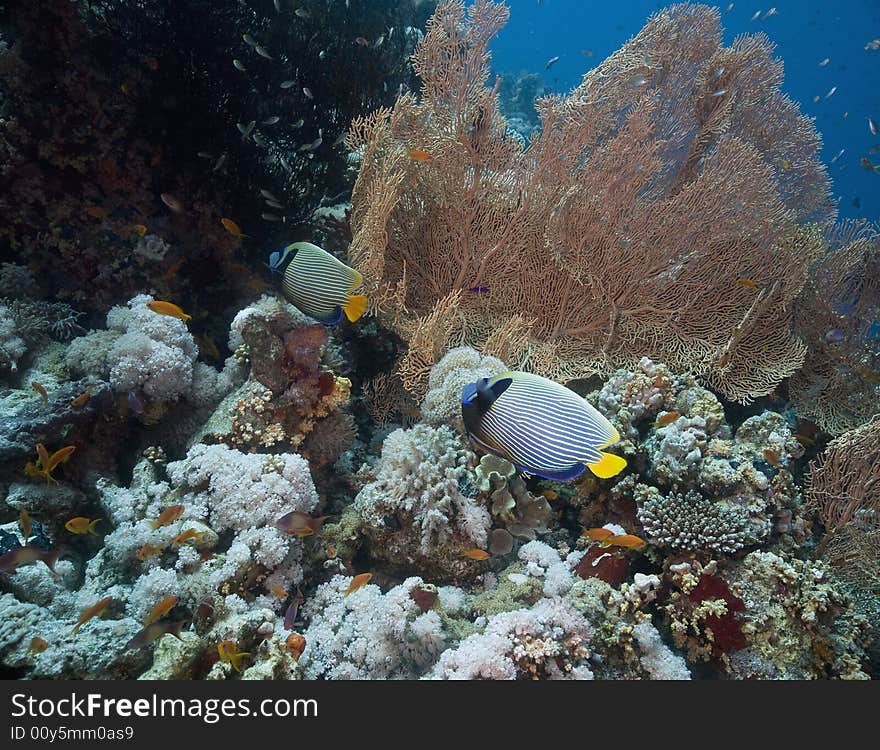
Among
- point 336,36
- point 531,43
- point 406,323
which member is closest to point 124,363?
point 406,323

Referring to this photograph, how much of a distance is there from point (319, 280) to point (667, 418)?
2.75 metres

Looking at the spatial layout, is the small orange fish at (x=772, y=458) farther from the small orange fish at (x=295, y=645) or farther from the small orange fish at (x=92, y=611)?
the small orange fish at (x=92, y=611)

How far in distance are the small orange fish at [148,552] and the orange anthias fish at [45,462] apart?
0.87 m

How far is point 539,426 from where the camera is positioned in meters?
1.78

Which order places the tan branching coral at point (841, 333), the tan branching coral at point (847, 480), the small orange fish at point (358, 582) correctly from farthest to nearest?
the tan branching coral at point (841, 333) < the tan branching coral at point (847, 480) < the small orange fish at point (358, 582)

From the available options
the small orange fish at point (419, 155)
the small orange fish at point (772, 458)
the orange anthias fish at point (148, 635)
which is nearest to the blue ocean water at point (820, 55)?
the small orange fish at point (419, 155)

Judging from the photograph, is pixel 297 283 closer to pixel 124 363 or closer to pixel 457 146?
pixel 124 363

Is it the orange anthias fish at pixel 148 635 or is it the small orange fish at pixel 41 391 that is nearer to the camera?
the orange anthias fish at pixel 148 635

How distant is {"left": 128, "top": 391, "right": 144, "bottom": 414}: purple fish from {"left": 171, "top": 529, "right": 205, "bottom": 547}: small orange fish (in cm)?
116

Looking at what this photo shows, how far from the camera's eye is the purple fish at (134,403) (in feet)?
12.1

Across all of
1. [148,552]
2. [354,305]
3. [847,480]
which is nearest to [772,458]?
[847,480]

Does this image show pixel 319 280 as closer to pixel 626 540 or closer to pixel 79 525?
pixel 79 525

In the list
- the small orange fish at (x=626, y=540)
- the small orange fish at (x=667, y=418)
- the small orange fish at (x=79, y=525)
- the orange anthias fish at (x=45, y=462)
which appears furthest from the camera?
the small orange fish at (x=667, y=418)

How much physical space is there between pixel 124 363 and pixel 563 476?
11.4 ft
